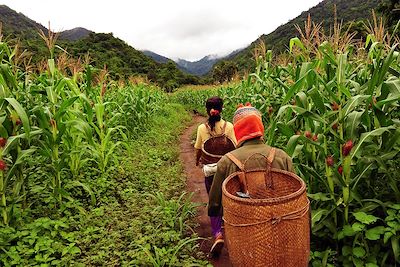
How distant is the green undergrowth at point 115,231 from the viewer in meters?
3.51

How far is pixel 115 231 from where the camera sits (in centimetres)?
426

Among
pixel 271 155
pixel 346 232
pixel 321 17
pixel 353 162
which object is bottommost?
pixel 346 232

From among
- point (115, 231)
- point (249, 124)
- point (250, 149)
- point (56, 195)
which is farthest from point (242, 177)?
point (56, 195)

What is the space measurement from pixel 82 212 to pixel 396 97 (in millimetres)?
3753

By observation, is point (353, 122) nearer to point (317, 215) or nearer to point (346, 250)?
point (317, 215)

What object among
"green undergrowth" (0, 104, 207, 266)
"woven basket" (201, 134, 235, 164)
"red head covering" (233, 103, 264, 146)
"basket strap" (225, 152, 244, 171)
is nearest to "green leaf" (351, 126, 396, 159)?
"red head covering" (233, 103, 264, 146)

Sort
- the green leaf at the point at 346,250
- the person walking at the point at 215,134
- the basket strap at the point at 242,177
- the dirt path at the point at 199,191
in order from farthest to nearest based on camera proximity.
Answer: the person walking at the point at 215,134 < the dirt path at the point at 199,191 < the green leaf at the point at 346,250 < the basket strap at the point at 242,177

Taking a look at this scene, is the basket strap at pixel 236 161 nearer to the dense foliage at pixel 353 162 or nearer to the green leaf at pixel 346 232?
the dense foliage at pixel 353 162

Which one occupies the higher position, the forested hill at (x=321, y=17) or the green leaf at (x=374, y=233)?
the forested hill at (x=321, y=17)

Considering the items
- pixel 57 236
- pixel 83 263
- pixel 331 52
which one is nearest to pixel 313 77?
pixel 331 52

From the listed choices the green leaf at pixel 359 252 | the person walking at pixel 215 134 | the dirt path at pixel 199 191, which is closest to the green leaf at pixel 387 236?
the green leaf at pixel 359 252

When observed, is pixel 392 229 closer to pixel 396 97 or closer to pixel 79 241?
pixel 396 97

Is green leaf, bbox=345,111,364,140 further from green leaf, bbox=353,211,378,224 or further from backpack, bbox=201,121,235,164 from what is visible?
backpack, bbox=201,121,235,164

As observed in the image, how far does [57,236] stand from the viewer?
3881 mm
